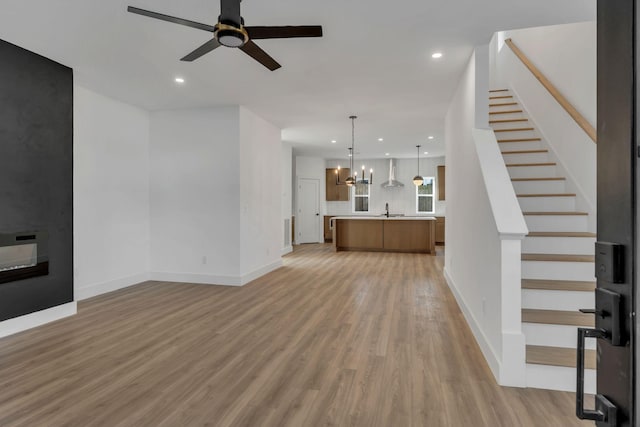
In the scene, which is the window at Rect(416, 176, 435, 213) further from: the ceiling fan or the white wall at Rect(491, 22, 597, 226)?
the ceiling fan

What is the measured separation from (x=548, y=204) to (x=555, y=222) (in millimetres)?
312

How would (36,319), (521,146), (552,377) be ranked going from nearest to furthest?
(552,377)
(36,319)
(521,146)

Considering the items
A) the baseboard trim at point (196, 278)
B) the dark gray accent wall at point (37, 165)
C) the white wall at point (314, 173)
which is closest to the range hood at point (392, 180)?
the white wall at point (314, 173)

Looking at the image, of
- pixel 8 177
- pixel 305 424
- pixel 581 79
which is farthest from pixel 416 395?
pixel 8 177

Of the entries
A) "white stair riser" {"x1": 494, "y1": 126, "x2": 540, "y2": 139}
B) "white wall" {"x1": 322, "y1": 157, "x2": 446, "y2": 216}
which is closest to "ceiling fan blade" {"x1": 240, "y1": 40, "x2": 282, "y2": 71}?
"white stair riser" {"x1": 494, "y1": 126, "x2": 540, "y2": 139}

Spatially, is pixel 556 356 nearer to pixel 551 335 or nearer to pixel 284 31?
pixel 551 335

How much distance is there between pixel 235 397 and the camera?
214 cm

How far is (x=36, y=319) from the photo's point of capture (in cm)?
347

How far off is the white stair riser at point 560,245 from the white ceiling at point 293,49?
184 centimetres

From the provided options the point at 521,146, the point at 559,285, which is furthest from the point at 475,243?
the point at 521,146

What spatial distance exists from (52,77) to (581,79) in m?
5.50

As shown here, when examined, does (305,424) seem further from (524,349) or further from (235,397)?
(524,349)

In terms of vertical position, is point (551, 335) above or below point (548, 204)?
below

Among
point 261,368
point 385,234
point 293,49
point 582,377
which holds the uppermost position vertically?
point 293,49
